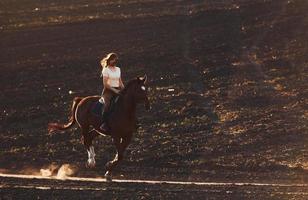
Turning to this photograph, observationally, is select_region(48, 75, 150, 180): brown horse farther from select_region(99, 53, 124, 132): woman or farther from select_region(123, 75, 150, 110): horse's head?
select_region(99, 53, 124, 132): woman

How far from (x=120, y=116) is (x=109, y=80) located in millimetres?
972

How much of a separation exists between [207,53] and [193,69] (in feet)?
12.5

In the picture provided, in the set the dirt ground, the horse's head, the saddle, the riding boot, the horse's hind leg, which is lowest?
the dirt ground

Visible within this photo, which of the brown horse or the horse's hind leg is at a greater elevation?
the brown horse

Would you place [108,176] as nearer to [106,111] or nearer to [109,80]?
[106,111]

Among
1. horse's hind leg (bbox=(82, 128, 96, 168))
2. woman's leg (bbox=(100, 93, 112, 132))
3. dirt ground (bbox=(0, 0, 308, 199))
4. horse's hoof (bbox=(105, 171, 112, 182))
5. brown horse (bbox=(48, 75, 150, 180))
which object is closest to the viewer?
brown horse (bbox=(48, 75, 150, 180))

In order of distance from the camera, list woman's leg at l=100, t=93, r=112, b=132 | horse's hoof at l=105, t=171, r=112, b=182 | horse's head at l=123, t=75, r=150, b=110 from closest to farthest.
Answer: horse's head at l=123, t=75, r=150, b=110, woman's leg at l=100, t=93, r=112, b=132, horse's hoof at l=105, t=171, r=112, b=182

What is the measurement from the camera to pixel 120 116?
61.7 ft

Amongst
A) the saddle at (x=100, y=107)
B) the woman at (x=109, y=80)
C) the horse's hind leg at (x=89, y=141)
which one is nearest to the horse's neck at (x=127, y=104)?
the saddle at (x=100, y=107)

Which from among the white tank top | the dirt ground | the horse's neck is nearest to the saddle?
the horse's neck

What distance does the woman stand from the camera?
1884 centimetres

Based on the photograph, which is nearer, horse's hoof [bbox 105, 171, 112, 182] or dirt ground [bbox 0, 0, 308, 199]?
horse's hoof [bbox 105, 171, 112, 182]

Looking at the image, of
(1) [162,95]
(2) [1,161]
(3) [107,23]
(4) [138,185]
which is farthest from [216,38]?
(4) [138,185]

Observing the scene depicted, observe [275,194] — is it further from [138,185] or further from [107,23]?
[107,23]
